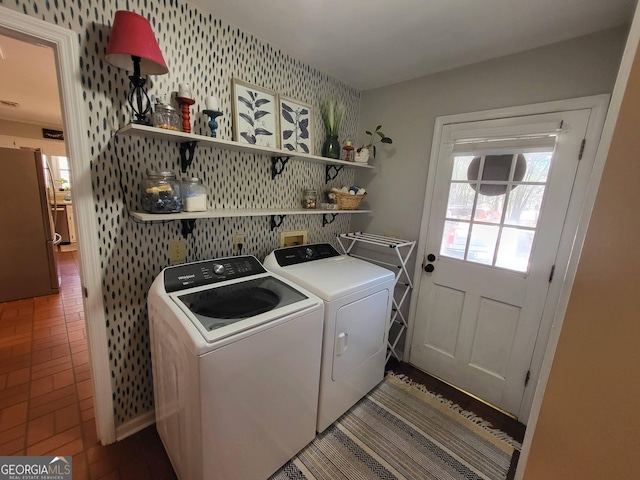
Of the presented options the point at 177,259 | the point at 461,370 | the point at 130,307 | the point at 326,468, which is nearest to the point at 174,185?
the point at 177,259

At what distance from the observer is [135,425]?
62.3 inches

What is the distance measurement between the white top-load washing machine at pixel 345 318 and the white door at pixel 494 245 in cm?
52

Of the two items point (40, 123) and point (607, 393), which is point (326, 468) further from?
point (40, 123)

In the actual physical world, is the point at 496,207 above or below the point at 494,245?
above

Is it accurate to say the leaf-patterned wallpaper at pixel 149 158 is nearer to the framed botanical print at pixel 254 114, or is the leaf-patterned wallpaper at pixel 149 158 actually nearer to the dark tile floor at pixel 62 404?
the framed botanical print at pixel 254 114

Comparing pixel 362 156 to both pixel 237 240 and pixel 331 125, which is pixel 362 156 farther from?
pixel 237 240

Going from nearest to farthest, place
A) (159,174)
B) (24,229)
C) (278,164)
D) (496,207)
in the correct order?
(159,174), (496,207), (278,164), (24,229)

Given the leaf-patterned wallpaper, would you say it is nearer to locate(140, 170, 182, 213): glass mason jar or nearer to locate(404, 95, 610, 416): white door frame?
locate(140, 170, 182, 213): glass mason jar

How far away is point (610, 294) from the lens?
43 cm

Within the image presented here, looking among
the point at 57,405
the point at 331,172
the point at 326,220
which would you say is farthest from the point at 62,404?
the point at 331,172

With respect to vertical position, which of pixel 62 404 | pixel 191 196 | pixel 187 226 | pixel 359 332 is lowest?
pixel 62 404

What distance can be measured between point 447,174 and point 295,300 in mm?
1461

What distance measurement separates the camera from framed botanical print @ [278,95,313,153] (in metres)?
1.87

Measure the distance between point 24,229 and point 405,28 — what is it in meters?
4.17
